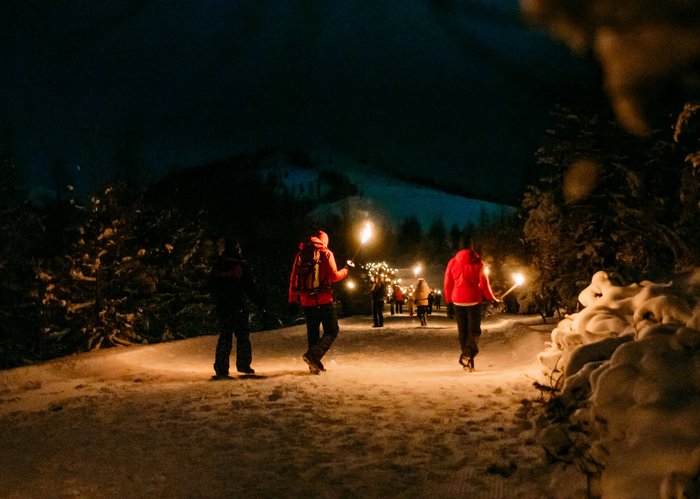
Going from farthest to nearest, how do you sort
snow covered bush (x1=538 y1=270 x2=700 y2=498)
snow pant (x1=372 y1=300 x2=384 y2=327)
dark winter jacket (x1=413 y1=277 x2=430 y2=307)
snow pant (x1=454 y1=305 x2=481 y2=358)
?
dark winter jacket (x1=413 y1=277 x2=430 y2=307) → snow pant (x1=372 y1=300 x2=384 y2=327) → snow pant (x1=454 y1=305 x2=481 y2=358) → snow covered bush (x1=538 y1=270 x2=700 y2=498)

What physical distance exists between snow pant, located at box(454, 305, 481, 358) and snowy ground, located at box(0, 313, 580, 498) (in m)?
0.44

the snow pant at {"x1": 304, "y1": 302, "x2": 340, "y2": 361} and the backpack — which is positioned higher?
the backpack

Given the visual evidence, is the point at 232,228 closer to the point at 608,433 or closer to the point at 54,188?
the point at 608,433

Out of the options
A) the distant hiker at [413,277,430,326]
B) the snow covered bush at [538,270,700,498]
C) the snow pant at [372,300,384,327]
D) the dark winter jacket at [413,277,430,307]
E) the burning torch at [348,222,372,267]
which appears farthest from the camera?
the dark winter jacket at [413,277,430,307]

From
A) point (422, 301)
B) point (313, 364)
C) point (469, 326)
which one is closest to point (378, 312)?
point (422, 301)

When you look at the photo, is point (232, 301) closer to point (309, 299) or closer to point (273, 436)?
point (309, 299)

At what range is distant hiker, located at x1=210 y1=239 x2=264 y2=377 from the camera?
28.6 feet

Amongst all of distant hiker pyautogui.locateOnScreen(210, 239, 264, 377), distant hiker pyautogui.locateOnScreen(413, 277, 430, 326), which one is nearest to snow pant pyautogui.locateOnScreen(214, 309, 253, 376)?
distant hiker pyautogui.locateOnScreen(210, 239, 264, 377)

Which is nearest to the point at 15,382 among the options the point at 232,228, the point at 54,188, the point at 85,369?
the point at 85,369

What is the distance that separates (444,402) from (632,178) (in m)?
6.70

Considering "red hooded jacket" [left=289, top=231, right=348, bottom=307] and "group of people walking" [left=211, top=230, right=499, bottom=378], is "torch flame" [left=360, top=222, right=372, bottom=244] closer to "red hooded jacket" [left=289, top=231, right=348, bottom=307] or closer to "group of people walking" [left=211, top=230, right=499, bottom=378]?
"group of people walking" [left=211, top=230, right=499, bottom=378]

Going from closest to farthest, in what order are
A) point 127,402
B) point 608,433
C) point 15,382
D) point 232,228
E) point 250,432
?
point 608,433, point 250,432, point 127,402, point 15,382, point 232,228

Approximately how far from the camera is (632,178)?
35.8ft

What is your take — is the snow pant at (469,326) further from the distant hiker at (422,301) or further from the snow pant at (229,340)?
the distant hiker at (422,301)
